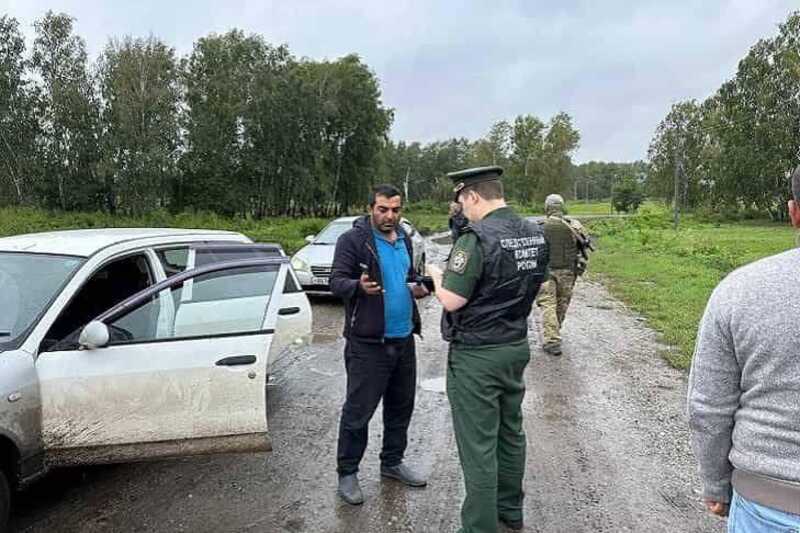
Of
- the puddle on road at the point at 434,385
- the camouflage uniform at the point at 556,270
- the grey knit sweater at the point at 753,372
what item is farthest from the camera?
the camouflage uniform at the point at 556,270

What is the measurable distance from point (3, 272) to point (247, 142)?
39.1m

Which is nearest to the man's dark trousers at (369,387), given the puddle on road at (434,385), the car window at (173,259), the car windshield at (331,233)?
the car window at (173,259)

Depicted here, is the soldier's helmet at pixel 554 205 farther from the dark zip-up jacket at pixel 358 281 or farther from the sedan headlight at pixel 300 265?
the sedan headlight at pixel 300 265

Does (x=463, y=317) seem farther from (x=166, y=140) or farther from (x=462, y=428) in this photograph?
(x=166, y=140)

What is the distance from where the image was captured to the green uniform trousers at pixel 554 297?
718cm

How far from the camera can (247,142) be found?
41062mm

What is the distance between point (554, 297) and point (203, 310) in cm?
461

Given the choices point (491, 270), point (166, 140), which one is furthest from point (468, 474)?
point (166, 140)

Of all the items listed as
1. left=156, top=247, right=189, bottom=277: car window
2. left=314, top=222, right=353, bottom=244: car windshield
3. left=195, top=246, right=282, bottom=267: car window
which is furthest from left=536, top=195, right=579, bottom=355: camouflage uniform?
left=314, top=222, right=353, bottom=244: car windshield

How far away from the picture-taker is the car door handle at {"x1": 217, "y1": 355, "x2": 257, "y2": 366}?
3.47 metres

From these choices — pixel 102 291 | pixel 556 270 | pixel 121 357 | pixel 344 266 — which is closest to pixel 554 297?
pixel 556 270

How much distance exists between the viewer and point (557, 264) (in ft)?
23.5

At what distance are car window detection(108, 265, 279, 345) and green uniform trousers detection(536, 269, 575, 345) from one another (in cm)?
406

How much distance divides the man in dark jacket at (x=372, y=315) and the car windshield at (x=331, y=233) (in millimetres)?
7413
